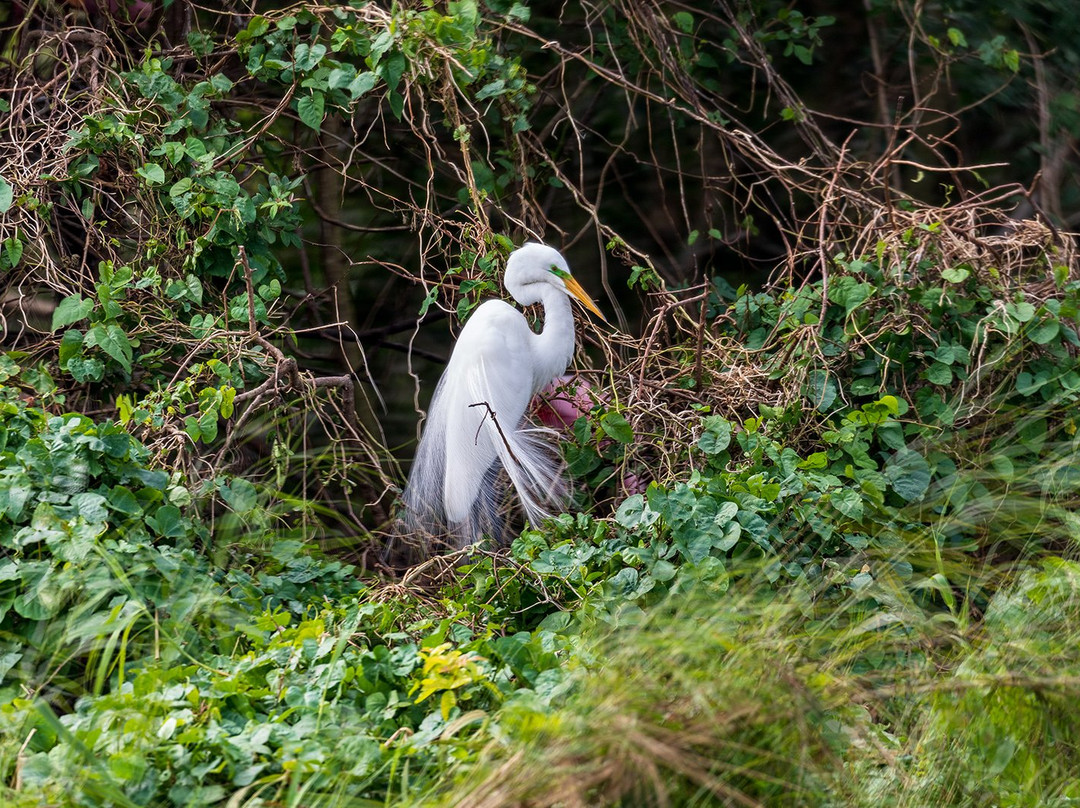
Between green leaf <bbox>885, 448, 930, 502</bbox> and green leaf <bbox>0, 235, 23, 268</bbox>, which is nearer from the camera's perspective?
green leaf <bbox>885, 448, 930, 502</bbox>

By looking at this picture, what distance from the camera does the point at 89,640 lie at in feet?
6.64

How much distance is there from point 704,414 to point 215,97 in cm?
162

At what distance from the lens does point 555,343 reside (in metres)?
3.16

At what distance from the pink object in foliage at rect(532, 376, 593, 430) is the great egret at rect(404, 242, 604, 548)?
48 mm

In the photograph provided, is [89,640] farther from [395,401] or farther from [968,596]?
[395,401]

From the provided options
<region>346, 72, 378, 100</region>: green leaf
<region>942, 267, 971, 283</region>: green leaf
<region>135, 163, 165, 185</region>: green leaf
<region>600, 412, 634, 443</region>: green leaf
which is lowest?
<region>600, 412, 634, 443</region>: green leaf

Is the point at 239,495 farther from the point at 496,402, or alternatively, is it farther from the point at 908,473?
the point at 908,473

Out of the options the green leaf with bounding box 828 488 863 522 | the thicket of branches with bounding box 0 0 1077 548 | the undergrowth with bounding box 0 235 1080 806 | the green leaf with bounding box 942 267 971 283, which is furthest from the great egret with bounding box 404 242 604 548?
the green leaf with bounding box 942 267 971 283

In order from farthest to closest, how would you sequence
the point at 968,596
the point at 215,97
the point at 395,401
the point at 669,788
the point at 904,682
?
the point at 395,401
the point at 215,97
the point at 968,596
the point at 904,682
the point at 669,788

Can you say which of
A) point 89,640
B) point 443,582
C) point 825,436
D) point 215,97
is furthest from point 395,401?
point 89,640

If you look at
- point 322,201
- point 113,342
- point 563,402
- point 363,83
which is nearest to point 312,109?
point 363,83

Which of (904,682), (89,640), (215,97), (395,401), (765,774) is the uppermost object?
(215,97)

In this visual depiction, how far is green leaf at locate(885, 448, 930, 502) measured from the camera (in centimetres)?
256

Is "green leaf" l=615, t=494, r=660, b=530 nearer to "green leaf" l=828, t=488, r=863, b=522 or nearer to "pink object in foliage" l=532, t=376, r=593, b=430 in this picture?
"green leaf" l=828, t=488, r=863, b=522
